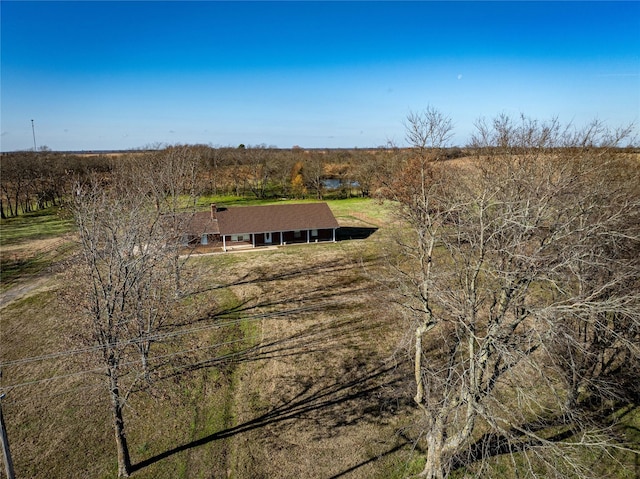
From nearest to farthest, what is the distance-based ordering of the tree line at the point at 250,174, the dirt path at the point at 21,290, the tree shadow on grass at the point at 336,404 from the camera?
the tree shadow on grass at the point at 336,404 < the dirt path at the point at 21,290 < the tree line at the point at 250,174

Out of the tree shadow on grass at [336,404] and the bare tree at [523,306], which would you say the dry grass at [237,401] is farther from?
the bare tree at [523,306]

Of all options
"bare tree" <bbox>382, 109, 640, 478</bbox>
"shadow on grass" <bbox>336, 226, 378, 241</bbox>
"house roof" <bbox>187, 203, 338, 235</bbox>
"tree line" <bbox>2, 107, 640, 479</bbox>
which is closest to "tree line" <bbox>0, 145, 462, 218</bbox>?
"shadow on grass" <bbox>336, 226, 378, 241</bbox>

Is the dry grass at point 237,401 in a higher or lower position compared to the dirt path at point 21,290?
lower

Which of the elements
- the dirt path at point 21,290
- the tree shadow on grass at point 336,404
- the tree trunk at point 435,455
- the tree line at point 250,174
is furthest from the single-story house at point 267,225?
the tree trunk at point 435,455

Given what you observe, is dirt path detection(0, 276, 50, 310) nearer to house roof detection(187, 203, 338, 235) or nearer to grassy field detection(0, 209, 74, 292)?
Answer: grassy field detection(0, 209, 74, 292)

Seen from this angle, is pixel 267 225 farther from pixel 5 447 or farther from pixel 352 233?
pixel 5 447

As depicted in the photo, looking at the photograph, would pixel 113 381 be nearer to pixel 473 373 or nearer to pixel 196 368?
pixel 196 368
